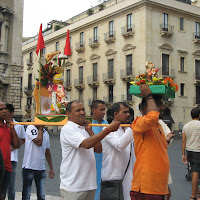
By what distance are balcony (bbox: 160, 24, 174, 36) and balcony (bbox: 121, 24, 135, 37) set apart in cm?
270

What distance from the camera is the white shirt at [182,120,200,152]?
666cm

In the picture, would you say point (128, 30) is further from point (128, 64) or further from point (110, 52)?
point (128, 64)

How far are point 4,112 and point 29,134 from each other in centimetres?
103

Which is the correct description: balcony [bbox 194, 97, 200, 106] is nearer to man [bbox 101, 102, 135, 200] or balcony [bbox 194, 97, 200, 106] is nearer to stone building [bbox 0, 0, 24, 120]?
stone building [bbox 0, 0, 24, 120]

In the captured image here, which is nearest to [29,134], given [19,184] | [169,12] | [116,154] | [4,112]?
[4,112]

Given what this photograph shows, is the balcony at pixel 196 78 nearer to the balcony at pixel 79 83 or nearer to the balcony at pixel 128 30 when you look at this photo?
the balcony at pixel 128 30

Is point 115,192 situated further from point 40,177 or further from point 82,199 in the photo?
point 40,177

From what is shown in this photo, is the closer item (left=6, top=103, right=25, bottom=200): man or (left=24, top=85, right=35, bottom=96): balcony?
(left=6, top=103, right=25, bottom=200): man

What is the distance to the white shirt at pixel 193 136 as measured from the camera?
6660 mm

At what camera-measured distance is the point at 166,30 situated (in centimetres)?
3120

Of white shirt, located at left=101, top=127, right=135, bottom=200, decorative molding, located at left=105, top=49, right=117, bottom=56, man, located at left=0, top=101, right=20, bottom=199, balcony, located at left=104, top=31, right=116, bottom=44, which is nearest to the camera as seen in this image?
white shirt, located at left=101, top=127, right=135, bottom=200

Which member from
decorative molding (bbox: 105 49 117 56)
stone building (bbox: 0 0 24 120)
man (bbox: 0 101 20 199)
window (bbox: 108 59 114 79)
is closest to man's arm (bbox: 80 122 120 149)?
man (bbox: 0 101 20 199)

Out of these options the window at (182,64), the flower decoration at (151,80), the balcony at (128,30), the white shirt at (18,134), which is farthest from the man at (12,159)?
the window at (182,64)

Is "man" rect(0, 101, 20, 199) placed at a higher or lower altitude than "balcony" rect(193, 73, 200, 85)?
lower
